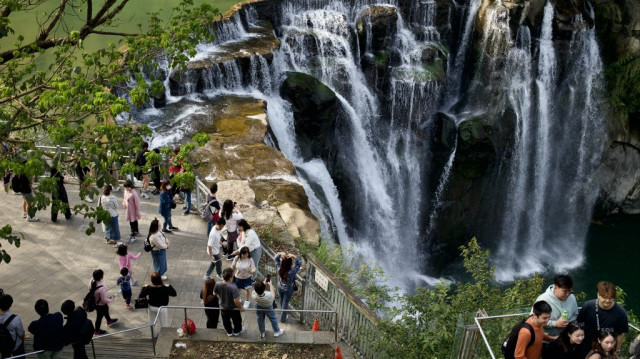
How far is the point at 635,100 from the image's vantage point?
25.2 m

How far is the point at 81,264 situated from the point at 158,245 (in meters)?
2.04

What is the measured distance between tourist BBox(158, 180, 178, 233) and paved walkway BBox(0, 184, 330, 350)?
25 cm

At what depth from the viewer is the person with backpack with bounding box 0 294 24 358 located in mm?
7887

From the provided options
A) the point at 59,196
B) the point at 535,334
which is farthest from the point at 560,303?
the point at 59,196

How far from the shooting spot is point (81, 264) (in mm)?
11414

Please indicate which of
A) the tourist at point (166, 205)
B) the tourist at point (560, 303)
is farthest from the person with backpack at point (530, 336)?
the tourist at point (166, 205)

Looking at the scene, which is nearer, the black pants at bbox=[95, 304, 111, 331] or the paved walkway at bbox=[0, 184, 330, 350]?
the black pants at bbox=[95, 304, 111, 331]

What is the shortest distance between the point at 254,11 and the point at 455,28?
842cm

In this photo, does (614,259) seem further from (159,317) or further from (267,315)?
A: (159,317)

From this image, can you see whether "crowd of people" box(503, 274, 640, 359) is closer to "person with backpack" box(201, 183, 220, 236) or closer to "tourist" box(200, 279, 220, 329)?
"tourist" box(200, 279, 220, 329)

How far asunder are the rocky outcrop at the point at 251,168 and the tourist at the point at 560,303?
7.34 metres

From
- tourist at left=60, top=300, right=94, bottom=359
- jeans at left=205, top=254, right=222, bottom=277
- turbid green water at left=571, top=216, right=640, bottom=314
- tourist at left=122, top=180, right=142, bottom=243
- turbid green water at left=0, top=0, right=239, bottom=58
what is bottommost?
turbid green water at left=571, top=216, right=640, bottom=314

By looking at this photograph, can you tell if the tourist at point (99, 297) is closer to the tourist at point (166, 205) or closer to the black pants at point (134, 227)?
the black pants at point (134, 227)

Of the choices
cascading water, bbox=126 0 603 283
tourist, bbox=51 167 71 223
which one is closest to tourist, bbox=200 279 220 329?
tourist, bbox=51 167 71 223
